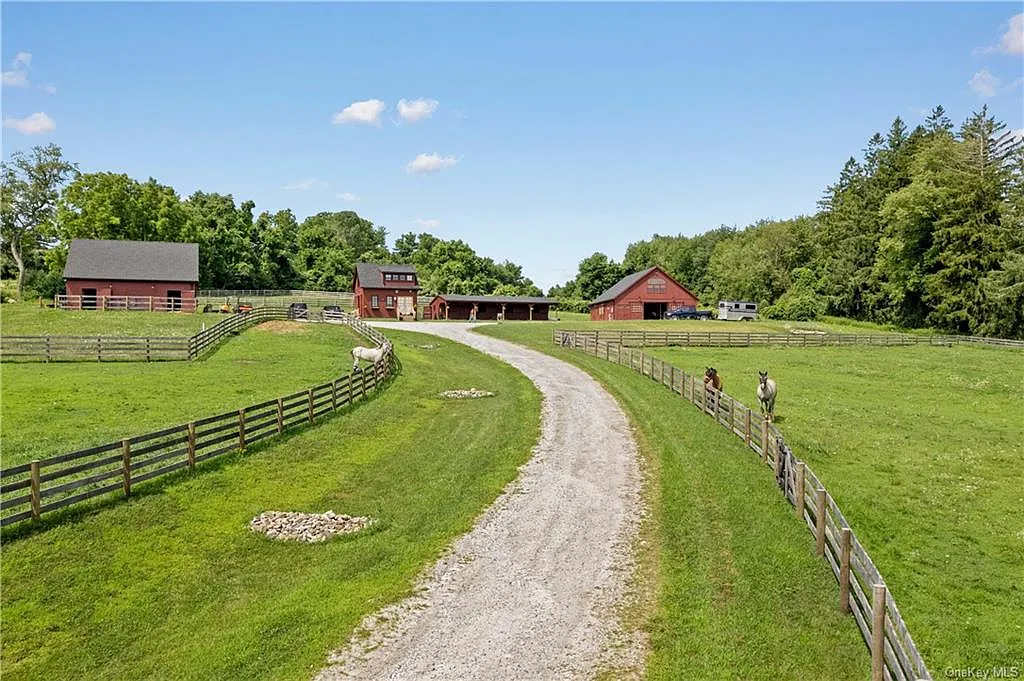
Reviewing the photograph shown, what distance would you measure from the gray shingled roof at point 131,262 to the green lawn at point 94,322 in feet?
18.7

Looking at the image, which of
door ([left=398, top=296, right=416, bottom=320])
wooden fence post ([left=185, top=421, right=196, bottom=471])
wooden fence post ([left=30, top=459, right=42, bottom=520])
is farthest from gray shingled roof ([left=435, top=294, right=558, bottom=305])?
wooden fence post ([left=30, top=459, right=42, bottom=520])

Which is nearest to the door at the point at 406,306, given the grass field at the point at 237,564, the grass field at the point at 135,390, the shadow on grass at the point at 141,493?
the grass field at the point at 135,390

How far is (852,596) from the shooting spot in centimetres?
972

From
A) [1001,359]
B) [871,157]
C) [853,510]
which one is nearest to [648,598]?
[853,510]

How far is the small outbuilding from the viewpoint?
255 ft

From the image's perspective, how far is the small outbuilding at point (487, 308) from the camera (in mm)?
77688

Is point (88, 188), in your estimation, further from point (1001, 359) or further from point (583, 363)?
point (1001, 359)

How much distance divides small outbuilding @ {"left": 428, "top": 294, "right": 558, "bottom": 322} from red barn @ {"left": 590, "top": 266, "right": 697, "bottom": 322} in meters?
8.03


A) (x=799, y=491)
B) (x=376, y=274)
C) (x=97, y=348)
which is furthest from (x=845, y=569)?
(x=376, y=274)

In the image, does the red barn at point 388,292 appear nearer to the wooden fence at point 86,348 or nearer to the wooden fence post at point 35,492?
the wooden fence at point 86,348

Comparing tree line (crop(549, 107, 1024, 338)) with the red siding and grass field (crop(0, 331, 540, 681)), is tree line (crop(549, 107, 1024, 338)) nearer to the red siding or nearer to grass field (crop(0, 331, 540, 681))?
the red siding

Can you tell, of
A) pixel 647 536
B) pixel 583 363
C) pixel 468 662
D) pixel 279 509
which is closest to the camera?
pixel 468 662

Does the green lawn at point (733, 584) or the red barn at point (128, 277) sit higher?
the red barn at point (128, 277)

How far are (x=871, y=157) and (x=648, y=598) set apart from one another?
10390 centimetres
